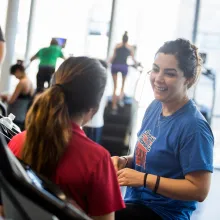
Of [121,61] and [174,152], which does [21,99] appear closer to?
[121,61]

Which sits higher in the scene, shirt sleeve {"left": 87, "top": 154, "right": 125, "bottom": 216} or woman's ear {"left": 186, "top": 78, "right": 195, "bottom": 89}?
woman's ear {"left": 186, "top": 78, "right": 195, "bottom": 89}

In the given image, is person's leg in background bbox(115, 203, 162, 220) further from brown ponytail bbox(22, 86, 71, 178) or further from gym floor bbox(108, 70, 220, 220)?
gym floor bbox(108, 70, 220, 220)

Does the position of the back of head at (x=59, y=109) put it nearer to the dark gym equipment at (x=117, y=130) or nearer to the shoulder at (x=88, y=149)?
the shoulder at (x=88, y=149)

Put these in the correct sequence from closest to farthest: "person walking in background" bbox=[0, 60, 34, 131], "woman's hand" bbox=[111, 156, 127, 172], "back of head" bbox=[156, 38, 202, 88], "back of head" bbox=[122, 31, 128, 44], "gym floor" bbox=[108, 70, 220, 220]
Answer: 1. "back of head" bbox=[156, 38, 202, 88]
2. "woman's hand" bbox=[111, 156, 127, 172]
3. "gym floor" bbox=[108, 70, 220, 220]
4. "person walking in background" bbox=[0, 60, 34, 131]
5. "back of head" bbox=[122, 31, 128, 44]

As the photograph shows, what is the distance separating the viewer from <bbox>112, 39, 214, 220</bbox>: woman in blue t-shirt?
1.38 metres

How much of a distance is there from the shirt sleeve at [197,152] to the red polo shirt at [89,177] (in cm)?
42

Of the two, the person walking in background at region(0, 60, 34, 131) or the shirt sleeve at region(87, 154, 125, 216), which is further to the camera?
the person walking in background at region(0, 60, 34, 131)

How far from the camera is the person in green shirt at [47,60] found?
207 inches

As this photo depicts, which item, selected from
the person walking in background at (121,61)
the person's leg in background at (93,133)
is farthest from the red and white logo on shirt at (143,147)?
the person walking in background at (121,61)

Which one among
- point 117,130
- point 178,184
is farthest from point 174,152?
point 117,130

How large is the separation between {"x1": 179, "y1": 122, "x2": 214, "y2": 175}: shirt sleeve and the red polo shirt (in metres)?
0.42

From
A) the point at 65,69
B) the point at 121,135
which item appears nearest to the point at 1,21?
the point at 121,135

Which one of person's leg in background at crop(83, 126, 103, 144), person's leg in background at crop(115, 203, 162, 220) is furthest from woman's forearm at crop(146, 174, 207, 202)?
person's leg in background at crop(83, 126, 103, 144)

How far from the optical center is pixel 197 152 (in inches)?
53.9
